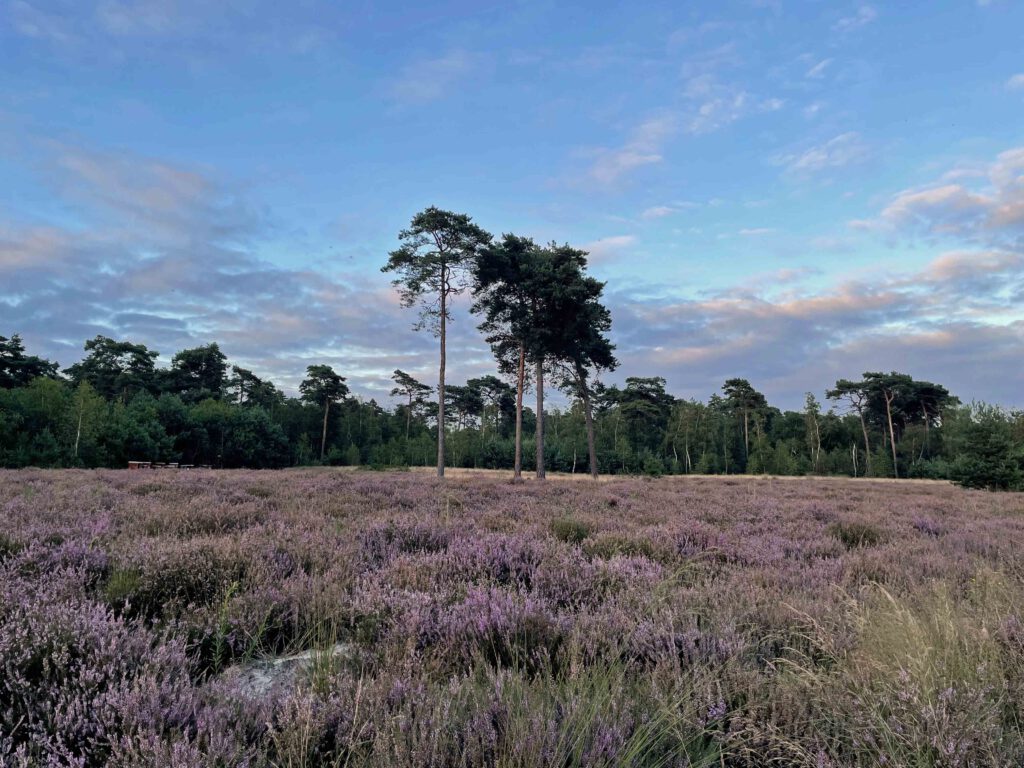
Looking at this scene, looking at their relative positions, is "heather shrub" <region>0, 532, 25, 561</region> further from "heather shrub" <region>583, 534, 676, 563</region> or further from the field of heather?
"heather shrub" <region>583, 534, 676, 563</region>

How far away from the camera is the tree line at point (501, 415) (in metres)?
27.5

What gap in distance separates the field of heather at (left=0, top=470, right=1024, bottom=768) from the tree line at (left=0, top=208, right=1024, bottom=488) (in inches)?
817

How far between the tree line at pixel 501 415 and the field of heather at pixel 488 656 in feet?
68.1

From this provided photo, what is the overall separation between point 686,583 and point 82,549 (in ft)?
16.4

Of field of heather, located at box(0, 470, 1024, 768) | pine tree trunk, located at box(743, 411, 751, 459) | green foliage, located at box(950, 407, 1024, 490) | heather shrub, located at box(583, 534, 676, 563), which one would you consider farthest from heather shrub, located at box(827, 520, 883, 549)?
pine tree trunk, located at box(743, 411, 751, 459)

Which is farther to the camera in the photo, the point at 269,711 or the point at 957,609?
the point at 957,609

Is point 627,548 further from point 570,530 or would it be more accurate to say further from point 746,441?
point 746,441

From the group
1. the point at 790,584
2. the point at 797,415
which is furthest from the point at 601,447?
the point at 790,584

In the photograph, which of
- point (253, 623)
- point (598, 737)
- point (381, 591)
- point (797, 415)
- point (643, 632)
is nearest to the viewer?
point (598, 737)

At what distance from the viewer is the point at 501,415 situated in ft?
272

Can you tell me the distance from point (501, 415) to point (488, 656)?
80387 millimetres

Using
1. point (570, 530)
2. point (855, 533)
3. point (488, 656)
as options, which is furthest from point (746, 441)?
point (488, 656)

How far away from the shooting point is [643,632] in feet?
8.77

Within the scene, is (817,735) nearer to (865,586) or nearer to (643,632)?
(643,632)
